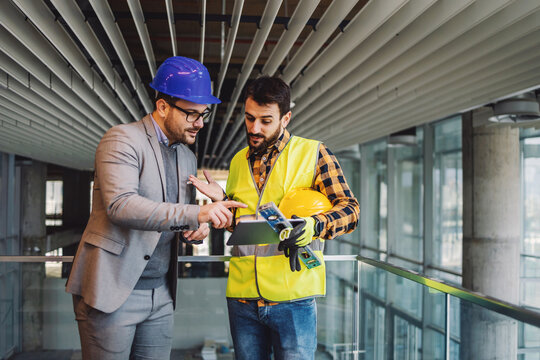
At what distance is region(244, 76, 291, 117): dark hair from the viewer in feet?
4.92

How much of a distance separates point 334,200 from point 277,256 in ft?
0.79

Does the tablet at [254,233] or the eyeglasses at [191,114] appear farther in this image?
the eyeglasses at [191,114]

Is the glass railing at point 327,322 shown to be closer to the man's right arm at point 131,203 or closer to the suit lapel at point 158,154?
the man's right arm at point 131,203

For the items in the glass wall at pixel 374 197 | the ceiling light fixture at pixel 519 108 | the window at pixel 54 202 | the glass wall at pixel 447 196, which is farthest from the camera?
the window at pixel 54 202

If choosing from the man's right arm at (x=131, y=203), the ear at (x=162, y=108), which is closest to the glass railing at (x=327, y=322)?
the man's right arm at (x=131, y=203)

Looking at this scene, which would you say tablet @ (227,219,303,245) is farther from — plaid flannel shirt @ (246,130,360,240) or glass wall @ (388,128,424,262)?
glass wall @ (388,128,424,262)

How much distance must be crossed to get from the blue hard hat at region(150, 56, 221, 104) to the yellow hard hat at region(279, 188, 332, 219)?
1.20 feet

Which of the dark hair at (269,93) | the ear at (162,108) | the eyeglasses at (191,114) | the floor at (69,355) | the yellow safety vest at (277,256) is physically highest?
the dark hair at (269,93)

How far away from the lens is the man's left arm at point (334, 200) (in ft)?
4.62

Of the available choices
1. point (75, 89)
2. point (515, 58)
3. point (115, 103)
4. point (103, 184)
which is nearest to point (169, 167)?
point (103, 184)

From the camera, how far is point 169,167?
1548 millimetres

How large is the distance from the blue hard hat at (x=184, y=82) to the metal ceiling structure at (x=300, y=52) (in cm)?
165

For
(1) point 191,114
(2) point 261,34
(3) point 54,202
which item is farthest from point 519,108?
(3) point 54,202

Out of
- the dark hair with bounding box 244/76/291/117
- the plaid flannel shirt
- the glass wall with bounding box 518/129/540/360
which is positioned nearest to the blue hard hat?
the dark hair with bounding box 244/76/291/117
